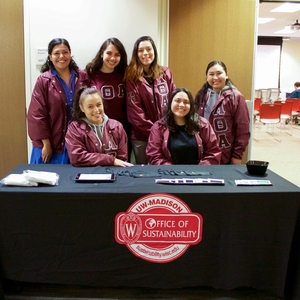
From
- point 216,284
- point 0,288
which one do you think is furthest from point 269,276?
point 0,288

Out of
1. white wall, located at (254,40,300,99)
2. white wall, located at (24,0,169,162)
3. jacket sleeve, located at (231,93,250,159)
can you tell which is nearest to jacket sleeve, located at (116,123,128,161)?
jacket sleeve, located at (231,93,250,159)

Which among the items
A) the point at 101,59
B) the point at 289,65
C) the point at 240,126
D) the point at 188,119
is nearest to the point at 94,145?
the point at 188,119

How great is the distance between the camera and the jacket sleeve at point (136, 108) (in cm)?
251

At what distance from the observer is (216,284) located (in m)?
1.70

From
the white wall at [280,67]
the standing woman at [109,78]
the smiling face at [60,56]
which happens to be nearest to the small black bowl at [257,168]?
the standing woman at [109,78]

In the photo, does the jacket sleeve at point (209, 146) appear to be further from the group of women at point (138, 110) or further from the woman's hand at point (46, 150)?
the woman's hand at point (46, 150)

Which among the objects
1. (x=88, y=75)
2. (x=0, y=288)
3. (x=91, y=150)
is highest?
(x=88, y=75)

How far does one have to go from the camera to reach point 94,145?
2158 millimetres

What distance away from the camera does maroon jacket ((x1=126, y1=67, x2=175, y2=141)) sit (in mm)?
2508

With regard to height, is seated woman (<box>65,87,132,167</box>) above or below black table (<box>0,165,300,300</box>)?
above

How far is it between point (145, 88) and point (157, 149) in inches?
18.8

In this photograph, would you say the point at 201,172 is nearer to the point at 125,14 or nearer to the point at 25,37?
the point at 125,14

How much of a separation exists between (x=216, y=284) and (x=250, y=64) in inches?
80.7

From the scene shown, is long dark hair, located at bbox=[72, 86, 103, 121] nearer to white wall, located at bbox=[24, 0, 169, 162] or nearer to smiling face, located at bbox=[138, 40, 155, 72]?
smiling face, located at bbox=[138, 40, 155, 72]
